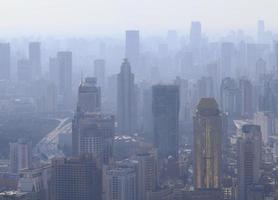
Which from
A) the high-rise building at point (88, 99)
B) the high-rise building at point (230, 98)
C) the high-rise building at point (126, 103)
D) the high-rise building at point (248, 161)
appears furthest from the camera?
the high-rise building at point (230, 98)

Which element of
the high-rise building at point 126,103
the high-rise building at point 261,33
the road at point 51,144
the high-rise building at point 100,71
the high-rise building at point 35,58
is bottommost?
the road at point 51,144

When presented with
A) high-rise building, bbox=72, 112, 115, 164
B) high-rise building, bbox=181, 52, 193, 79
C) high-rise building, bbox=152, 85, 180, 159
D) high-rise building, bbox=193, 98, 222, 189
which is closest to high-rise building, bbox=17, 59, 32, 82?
high-rise building, bbox=181, 52, 193, 79

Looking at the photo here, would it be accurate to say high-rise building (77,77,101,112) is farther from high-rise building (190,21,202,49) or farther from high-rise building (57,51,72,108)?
→ high-rise building (190,21,202,49)

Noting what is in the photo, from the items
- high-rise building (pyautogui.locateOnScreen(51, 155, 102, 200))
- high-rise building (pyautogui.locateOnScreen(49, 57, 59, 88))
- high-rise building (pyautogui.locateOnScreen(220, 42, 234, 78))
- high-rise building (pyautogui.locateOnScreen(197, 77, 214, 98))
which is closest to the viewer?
high-rise building (pyautogui.locateOnScreen(51, 155, 102, 200))

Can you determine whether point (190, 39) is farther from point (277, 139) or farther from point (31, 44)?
point (277, 139)

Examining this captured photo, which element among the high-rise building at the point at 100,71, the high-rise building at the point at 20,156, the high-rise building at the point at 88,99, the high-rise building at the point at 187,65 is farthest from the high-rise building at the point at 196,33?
the high-rise building at the point at 20,156

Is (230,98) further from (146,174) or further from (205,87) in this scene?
(146,174)

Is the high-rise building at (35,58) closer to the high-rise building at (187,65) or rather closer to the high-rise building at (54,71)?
the high-rise building at (54,71)
